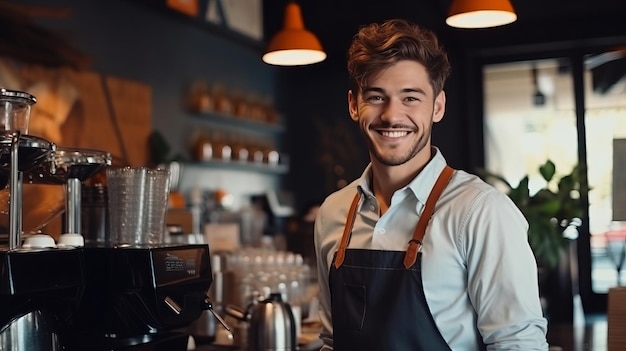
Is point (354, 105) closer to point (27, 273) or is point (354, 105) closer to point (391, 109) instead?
point (391, 109)

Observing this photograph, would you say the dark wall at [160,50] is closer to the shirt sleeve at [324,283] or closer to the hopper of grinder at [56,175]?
the hopper of grinder at [56,175]

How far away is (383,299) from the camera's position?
2.09 m

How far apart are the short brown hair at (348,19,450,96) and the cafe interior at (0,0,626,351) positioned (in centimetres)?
67

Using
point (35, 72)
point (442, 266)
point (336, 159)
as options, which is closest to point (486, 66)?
point (336, 159)

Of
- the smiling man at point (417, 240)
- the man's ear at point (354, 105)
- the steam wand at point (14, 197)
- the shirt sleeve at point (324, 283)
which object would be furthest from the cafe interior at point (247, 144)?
the man's ear at point (354, 105)

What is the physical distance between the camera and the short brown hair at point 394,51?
2084 millimetres

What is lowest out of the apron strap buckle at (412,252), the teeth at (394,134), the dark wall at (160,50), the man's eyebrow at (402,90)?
the apron strap buckle at (412,252)

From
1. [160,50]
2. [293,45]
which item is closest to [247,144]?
[160,50]

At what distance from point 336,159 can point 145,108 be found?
2.65 meters

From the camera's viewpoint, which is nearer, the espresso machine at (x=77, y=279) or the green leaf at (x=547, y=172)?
the espresso machine at (x=77, y=279)

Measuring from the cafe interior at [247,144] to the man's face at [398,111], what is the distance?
0.61 metres

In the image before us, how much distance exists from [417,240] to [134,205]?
81 cm

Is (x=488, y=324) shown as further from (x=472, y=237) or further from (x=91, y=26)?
(x=91, y=26)

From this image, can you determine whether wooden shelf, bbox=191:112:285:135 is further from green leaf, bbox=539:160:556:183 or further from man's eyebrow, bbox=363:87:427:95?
man's eyebrow, bbox=363:87:427:95
